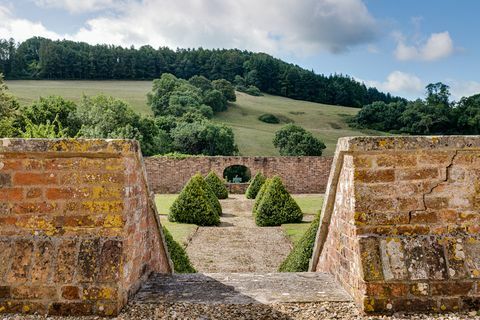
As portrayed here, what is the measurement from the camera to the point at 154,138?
41406 mm

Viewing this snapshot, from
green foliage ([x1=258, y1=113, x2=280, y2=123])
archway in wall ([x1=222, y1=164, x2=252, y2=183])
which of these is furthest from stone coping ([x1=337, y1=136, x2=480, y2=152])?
green foliage ([x1=258, y1=113, x2=280, y2=123])

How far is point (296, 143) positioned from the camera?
44469 millimetres

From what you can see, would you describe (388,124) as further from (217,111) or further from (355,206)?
(355,206)

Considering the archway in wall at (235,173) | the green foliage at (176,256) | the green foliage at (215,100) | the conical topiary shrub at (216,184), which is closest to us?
the green foliage at (176,256)

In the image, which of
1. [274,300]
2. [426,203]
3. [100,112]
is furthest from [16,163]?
[100,112]

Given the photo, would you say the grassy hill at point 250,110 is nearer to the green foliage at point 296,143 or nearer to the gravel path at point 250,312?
the green foliage at point 296,143

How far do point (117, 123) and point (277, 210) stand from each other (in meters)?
27.6

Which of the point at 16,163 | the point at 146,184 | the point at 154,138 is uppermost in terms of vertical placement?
the point at 16,163

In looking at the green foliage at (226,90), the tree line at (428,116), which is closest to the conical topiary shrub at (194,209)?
the tree line at (428,116)

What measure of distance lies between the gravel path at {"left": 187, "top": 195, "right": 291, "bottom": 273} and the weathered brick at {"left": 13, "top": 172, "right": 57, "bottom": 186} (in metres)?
5.71

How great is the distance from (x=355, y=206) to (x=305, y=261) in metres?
2.49

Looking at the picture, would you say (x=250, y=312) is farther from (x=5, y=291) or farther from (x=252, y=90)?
(x=252, y=90)

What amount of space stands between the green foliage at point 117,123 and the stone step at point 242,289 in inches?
1289

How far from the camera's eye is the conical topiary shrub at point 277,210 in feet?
47.3
